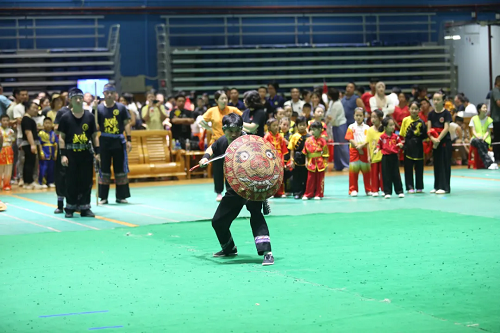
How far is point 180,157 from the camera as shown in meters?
20.2

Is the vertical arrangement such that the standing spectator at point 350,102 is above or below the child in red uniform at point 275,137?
above

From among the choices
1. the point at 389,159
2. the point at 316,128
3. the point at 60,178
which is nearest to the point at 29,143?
the point at 60,178

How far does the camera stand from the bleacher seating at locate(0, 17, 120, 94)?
25969mm

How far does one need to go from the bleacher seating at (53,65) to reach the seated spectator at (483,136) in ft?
39.3

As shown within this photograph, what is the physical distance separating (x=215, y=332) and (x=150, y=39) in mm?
22748

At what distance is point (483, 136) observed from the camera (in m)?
20.3

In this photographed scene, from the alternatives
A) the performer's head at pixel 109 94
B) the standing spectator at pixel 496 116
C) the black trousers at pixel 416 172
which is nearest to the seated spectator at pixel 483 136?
the standing spectator at pixel 496 116

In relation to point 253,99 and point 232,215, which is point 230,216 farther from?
point 253,99

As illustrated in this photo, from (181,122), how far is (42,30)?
8652mm

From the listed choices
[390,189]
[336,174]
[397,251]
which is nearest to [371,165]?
[390,189]

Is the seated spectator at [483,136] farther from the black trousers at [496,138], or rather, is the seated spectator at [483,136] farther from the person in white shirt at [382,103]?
the person in white shirt at [382,103]

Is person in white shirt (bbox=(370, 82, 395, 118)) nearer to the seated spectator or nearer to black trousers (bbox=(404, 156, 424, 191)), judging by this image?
the seated spectator

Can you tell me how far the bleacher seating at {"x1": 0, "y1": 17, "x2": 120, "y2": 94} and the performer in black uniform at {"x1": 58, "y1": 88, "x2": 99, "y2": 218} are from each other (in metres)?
13.6

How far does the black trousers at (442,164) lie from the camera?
14922 mm
